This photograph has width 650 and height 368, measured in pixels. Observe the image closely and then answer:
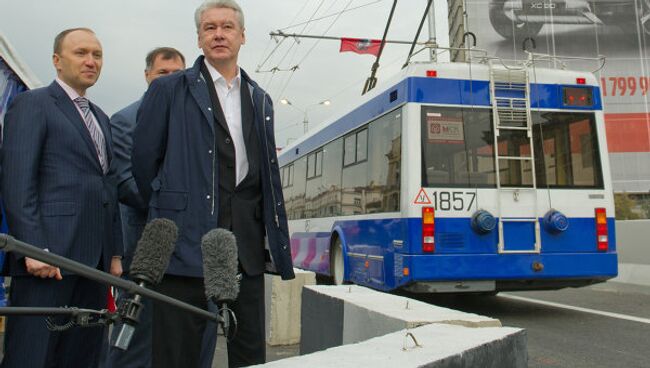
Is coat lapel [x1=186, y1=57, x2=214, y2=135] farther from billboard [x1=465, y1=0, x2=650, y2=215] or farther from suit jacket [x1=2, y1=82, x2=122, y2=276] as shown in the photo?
billboard [x1=465, y1=0, x2=650, y2=215]

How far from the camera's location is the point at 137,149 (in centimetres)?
262

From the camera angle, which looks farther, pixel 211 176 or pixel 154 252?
pixel 211 176

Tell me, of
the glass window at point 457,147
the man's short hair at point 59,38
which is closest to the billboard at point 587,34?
the glass window at point 457,147

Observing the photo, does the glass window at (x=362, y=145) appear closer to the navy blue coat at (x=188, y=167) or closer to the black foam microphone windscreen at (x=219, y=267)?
the navy blue coat at (x=188, y=167)

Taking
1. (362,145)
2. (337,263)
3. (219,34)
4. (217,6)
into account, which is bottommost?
(337,263)

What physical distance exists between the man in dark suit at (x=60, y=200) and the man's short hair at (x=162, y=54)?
3.90 feet

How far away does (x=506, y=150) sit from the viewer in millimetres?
7609

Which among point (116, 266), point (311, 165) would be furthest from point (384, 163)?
point (116, 266)

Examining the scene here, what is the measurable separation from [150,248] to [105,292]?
1.52 metres

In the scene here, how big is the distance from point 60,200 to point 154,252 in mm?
1359

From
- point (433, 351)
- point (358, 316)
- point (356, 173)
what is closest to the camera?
point (433, 351)

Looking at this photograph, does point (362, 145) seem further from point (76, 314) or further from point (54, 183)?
point (76, 314)

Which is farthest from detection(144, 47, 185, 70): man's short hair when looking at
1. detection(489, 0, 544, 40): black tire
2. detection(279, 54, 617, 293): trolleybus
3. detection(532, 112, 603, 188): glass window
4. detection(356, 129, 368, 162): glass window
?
detection(489, 0, 544, 40): black tire

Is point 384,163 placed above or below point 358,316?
above
